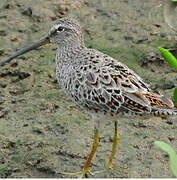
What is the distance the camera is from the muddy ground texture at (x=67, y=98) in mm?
5531

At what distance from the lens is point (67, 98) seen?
657 cm

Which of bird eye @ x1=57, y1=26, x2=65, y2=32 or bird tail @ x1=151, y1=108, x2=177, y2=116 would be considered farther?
bird eye @ x1=57, y1=26, x2=65, y2=32

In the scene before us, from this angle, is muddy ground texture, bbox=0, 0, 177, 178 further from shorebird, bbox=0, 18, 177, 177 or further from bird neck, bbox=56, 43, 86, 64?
bird neck, bbox=56, 43, 86, 64

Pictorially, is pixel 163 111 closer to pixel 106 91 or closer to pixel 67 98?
pixel 106 91

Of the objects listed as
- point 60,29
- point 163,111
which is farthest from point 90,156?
point 60,29

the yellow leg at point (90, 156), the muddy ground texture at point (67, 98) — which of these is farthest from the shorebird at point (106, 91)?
the muddy ground texture at point (67, 98)

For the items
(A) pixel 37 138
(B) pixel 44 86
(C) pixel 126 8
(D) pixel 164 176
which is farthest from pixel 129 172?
(C) pixel 126 8

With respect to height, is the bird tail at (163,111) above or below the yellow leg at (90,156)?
above

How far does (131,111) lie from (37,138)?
133cm

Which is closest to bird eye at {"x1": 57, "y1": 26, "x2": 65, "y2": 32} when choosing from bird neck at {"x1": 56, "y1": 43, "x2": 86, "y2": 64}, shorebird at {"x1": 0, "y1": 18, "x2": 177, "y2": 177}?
bird neck at {"x1": 56, "y1": 43, "x2": 86, "y2": 64}

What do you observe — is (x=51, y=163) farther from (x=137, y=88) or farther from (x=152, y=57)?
(x=152, y=57)

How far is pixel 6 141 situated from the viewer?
19.0ft

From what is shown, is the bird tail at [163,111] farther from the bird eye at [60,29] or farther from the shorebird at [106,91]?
the bird eye at [60,29]

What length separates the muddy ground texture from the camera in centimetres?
553
